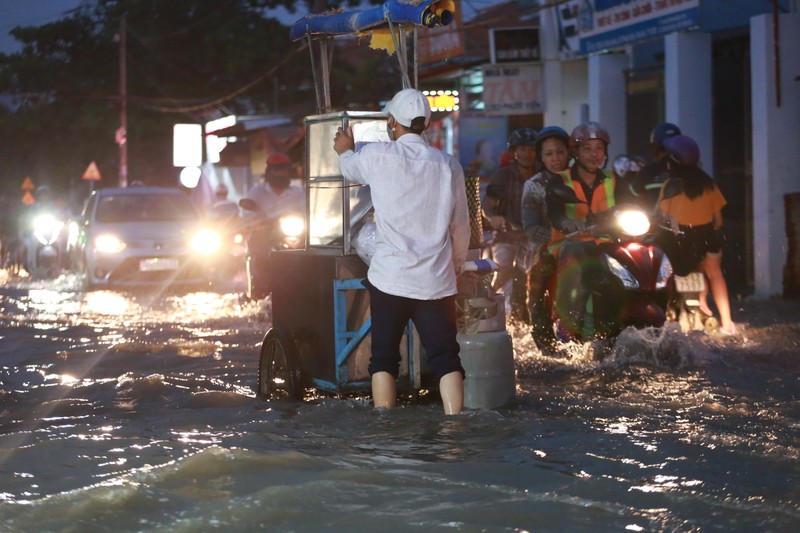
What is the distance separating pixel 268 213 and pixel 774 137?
6.12 metres

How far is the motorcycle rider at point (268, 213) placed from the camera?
14086 mm

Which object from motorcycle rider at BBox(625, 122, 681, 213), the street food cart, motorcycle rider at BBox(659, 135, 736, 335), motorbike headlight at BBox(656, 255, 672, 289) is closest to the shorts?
motorcycle rider at BBox(659, 135, 736, 335)

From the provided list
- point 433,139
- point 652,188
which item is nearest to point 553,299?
point 652,188

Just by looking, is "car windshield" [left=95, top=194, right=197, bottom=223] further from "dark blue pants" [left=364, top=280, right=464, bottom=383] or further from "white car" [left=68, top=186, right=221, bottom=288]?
"dark blue pants" [left=364, top=280, right=464, bottom=383]

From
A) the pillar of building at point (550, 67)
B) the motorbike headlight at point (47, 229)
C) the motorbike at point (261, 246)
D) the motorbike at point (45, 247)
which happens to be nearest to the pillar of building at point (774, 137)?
the motorbike at point (261, 246)

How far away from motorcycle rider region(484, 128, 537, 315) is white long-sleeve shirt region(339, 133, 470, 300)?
4.96m

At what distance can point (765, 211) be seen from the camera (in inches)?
627


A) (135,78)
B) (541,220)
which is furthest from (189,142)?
(541,220)

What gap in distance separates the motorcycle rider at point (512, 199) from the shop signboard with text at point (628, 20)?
7044 millimetres

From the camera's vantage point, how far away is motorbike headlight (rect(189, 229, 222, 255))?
18438 mm

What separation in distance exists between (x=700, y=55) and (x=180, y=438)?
44.2ft

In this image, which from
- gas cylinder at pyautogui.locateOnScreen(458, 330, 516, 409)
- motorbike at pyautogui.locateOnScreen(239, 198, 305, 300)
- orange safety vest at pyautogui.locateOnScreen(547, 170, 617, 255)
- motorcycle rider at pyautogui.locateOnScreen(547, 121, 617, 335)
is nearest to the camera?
gas cylinder at pyautogui.locateOnScreen(458, 330, 516, 409)

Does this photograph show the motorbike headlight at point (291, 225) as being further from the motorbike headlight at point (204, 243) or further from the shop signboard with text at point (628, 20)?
the shop signboard with text at point (628, 20)

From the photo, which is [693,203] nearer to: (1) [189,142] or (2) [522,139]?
(2) [522,139]
